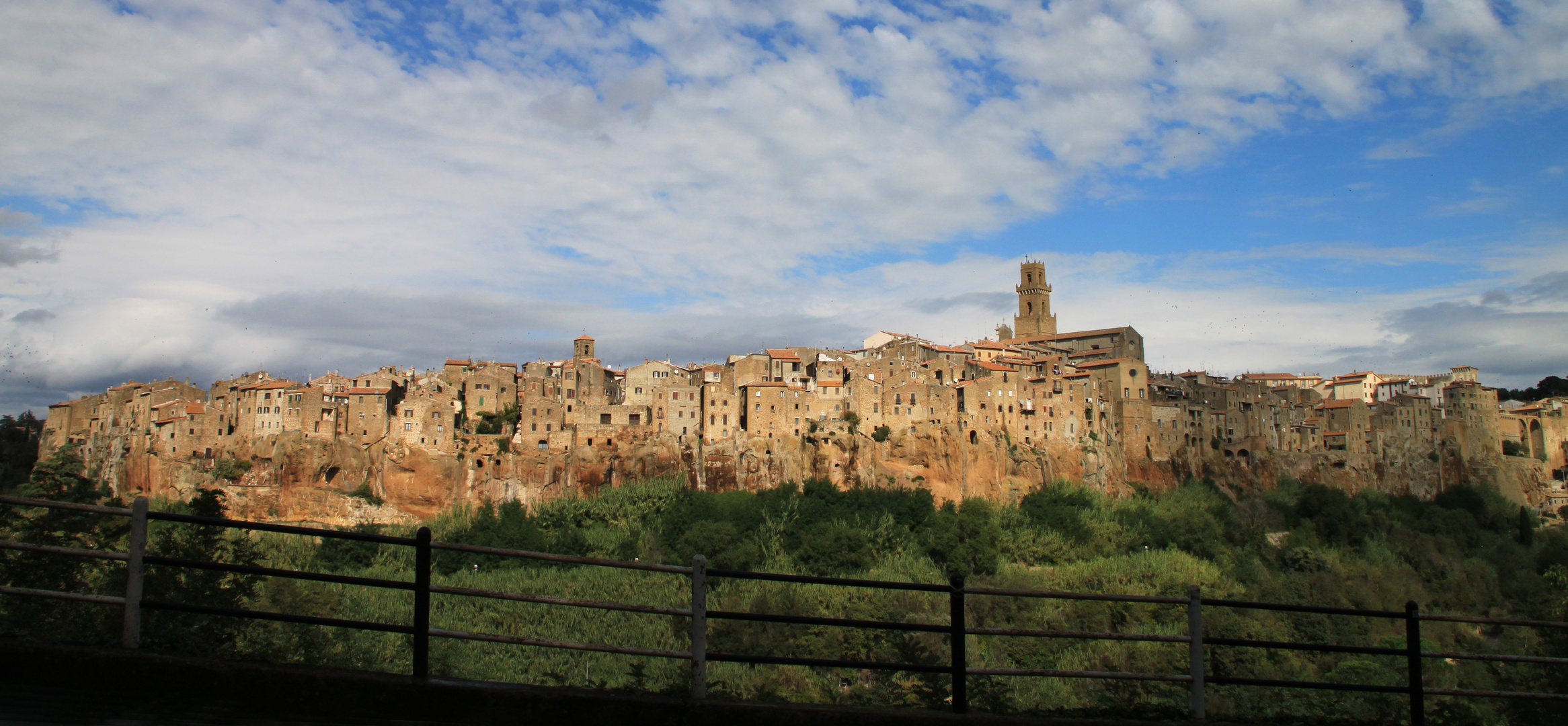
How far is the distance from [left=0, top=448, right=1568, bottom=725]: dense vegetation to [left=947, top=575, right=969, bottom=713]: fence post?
41 centimetres

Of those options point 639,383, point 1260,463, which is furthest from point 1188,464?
point 639,383

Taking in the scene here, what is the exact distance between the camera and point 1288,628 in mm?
40094

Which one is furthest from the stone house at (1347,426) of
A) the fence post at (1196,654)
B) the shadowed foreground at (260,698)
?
the shadowed foreground at (260,698)

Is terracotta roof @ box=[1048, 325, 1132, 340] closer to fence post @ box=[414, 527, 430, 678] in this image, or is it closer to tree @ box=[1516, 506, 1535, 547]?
tree @ box=[1516, 506, 1535, 547]

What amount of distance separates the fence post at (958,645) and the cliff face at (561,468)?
54.4 m

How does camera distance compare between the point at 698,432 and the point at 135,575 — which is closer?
the point at 135,575

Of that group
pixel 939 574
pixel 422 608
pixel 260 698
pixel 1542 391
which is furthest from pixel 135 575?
pixel 1542 391

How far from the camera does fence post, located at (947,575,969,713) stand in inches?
220

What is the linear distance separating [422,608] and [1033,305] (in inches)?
4085

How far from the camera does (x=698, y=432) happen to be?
63.9 m

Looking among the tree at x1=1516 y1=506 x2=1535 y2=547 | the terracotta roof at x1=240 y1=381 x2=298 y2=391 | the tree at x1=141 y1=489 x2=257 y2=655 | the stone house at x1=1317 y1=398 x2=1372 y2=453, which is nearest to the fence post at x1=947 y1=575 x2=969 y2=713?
the tree at x1=141 y1=489 x2=257 y2=655

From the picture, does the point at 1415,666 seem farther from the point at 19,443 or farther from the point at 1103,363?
the point at 19,443

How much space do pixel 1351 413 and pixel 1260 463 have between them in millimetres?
12195

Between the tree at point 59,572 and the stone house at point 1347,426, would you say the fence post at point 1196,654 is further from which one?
the stone house at point 1347,426
